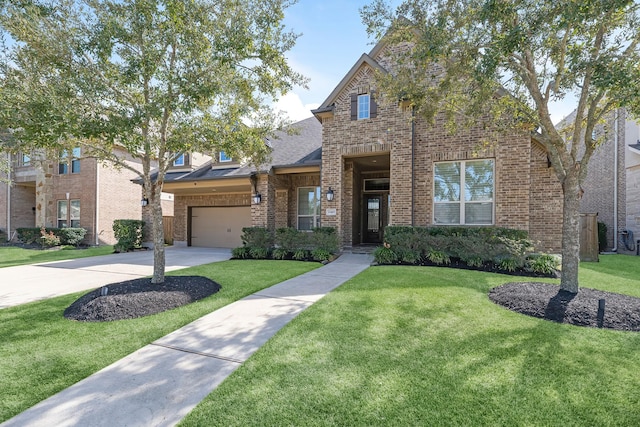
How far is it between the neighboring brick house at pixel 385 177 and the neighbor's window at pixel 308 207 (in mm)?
44

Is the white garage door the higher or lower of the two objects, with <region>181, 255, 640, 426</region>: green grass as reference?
higher

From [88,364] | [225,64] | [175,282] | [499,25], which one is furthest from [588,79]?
[175,282]

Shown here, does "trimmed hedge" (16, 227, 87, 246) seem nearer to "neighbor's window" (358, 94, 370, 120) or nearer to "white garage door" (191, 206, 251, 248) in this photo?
"white garage door" (191, 206, 251, 248)

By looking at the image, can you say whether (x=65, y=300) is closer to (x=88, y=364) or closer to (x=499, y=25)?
(x=88, y=364)

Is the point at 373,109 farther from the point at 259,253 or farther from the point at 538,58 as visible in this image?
the point at 259,253

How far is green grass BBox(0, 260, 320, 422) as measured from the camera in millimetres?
2696

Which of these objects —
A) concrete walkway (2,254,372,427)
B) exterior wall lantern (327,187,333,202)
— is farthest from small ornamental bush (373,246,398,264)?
concrete walkway (2,254,372,427)

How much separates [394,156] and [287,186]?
198 inches

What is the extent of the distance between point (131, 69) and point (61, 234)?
1571cm

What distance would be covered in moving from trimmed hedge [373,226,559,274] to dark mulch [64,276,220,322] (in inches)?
206

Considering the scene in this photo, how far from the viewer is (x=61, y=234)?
15781 millimetres

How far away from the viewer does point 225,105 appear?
245 inches

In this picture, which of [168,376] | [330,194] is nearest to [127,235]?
[330,194]

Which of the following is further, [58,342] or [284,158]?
[284,158]
